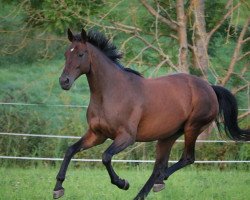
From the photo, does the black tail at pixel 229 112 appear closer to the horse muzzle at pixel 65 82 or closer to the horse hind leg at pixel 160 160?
the horse hind leg at pixel 160 160

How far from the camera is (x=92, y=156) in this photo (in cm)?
1445

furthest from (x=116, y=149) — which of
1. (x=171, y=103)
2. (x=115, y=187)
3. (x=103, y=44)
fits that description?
(x=115, y=187)

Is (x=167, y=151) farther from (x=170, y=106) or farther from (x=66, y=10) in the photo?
(x=66, y=10)

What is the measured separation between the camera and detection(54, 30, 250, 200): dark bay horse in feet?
24.5

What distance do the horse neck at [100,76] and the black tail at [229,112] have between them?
76.5 inches

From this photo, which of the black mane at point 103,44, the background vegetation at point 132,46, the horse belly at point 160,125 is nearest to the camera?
the black mane at point 103,44

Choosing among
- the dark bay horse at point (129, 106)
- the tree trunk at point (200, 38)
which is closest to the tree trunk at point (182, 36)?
the tree trunk at point (200, 38)

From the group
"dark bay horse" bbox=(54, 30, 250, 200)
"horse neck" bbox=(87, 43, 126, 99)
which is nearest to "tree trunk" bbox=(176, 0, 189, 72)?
"dark bay horse" bbox=(54, 30, 250, 200)

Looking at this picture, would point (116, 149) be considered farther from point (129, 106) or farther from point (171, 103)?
point (171, 103)

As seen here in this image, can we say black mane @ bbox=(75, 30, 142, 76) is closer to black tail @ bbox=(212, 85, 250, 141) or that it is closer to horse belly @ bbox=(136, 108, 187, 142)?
horse belly @ bbox=(136, 108, 187, 142)

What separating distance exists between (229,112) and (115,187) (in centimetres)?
191

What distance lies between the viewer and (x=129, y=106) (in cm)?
765

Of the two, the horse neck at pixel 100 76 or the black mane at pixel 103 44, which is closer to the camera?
the horse neck at pixel 100 76

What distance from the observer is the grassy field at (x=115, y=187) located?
28.1ft
